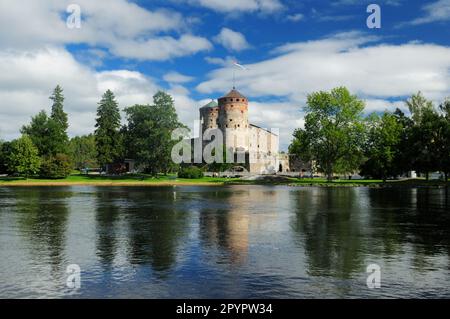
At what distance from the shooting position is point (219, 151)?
12262 centimetres

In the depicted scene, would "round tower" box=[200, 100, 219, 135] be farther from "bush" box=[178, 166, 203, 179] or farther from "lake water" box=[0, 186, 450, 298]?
"lake water" box=[0, 186, 450, 298]

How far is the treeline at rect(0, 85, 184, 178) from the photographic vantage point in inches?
3804

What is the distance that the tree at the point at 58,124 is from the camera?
106m

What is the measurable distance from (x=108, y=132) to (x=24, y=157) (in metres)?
23.6

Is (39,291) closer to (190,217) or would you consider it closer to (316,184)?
(190,217)

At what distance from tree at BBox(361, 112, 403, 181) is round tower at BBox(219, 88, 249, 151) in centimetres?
5665

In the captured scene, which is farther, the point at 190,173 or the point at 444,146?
the point at 190,173

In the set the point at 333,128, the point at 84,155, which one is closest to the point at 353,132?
the point at 333,128

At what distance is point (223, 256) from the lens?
1605cm

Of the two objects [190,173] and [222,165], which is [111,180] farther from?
→ [222,165]

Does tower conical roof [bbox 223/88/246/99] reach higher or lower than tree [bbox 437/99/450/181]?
higher

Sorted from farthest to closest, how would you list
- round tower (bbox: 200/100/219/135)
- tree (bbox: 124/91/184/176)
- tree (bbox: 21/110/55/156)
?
round tower (bbox: 200/100/219/135)
tree (bbox: 21/110/55/156)
tree (bbox: 124/91/184/176)

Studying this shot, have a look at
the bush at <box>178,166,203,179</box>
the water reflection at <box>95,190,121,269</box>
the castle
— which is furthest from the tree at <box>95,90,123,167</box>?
the water reflection at <box>95,190,121,269</box>
